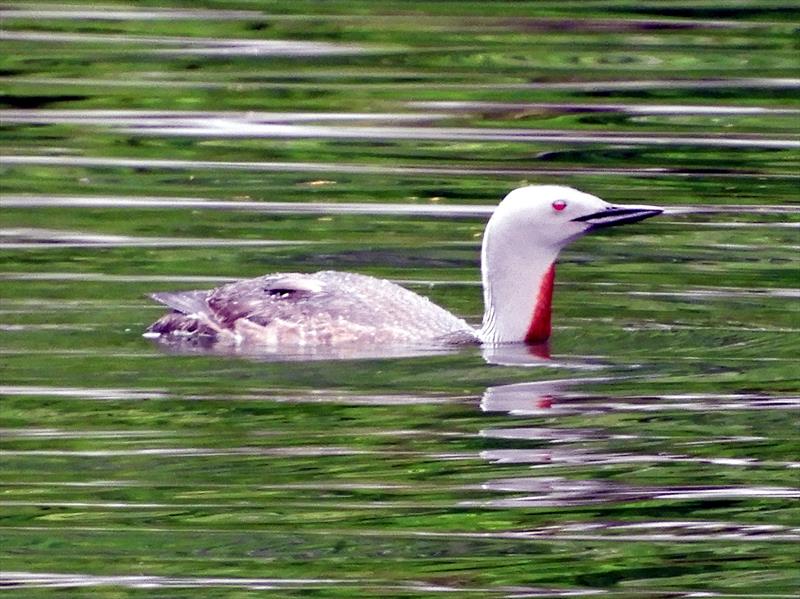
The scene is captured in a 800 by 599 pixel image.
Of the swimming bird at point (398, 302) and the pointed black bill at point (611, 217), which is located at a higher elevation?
the pointed black bill at point (611, 217)

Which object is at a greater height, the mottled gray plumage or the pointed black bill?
the pointed black bill

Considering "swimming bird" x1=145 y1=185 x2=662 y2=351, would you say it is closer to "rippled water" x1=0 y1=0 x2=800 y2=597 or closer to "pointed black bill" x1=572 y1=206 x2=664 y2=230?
"pointed black bill" x1=572 y1=206 x2=664 y2=230

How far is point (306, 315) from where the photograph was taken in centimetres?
979

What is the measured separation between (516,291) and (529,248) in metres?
0.19

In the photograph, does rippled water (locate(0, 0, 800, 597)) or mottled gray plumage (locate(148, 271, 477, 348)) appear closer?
rippled water (locate(0, 0, 800, 597))

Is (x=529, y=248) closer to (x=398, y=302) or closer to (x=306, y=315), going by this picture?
(x=398, y=302)

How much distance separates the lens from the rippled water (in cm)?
696

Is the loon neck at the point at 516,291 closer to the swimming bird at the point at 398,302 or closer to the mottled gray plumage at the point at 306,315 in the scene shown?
the swimming bird at the point at 398,302

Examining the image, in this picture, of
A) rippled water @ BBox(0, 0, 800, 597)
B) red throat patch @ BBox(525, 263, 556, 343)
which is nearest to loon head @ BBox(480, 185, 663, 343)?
red throat patch @ BBox(525, 263, 556, 343)

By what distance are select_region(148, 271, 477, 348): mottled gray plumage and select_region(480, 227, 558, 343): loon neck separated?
0.12 m

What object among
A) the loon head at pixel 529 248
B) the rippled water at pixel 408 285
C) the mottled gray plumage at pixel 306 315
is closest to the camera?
the rippled water at pixel 408 285

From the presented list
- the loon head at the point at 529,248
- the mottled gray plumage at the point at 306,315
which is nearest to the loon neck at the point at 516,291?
the loon head at the point at 529,248

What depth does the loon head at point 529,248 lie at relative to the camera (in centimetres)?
977

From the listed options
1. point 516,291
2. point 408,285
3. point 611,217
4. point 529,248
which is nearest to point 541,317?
point 516,291
